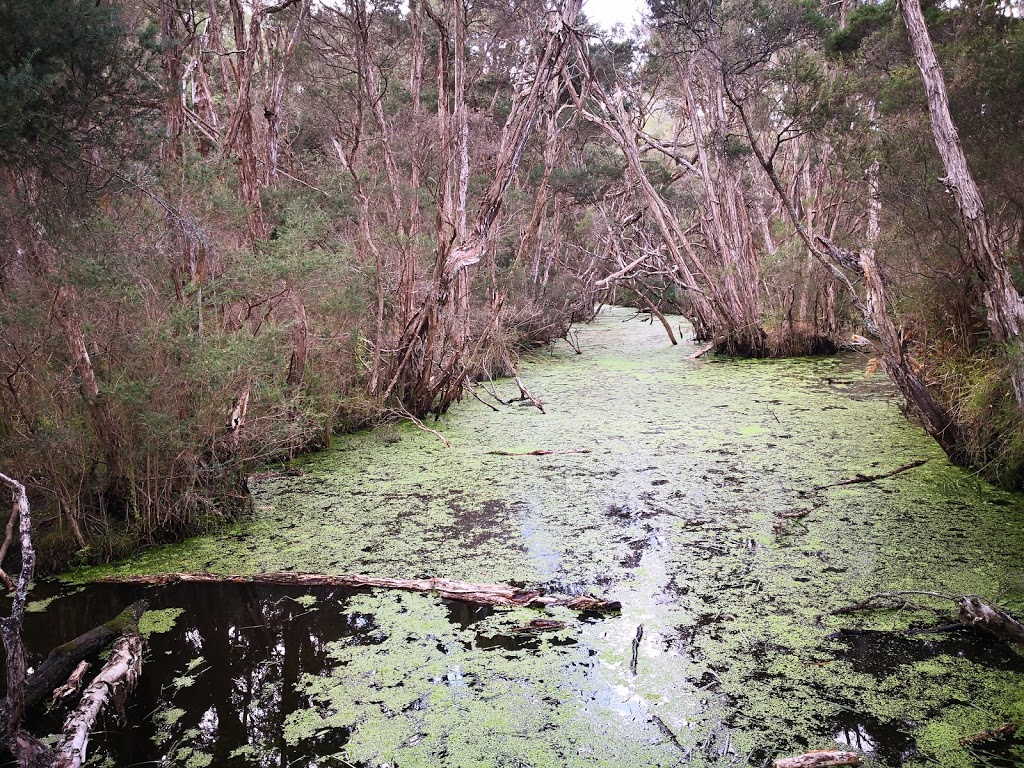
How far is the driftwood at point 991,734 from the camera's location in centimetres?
196

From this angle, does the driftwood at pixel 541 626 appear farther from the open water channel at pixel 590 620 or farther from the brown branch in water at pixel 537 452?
the brown branch in water at pixel 537 452

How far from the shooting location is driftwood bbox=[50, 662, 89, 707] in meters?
2.25

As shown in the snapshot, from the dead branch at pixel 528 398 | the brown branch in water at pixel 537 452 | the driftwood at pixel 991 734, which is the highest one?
the dead branch at pixel 528 398

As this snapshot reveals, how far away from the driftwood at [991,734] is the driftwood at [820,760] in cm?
33

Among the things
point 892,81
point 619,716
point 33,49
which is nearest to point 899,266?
point 892,81

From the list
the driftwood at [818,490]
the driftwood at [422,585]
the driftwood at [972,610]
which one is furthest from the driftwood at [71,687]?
the driftwood at [818,490]

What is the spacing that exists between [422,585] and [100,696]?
1232 mm

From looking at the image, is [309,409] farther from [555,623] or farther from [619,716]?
[619,716]

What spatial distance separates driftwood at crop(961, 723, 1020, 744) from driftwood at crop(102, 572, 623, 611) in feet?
3.91

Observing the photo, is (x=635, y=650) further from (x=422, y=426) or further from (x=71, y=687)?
(x=422, y=426)

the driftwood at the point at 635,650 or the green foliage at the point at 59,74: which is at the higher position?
the green foliage at the point at 59,74

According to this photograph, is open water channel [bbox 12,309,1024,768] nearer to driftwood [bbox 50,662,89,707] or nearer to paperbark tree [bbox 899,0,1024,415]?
driftwood [bbox 50,662,89,707]

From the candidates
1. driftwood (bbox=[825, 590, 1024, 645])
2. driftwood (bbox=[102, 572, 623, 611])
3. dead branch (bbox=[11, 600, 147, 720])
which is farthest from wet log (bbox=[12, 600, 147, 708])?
driftwood (bbox=[825, 590, 1024, 645])

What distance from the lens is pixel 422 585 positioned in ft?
10.0
